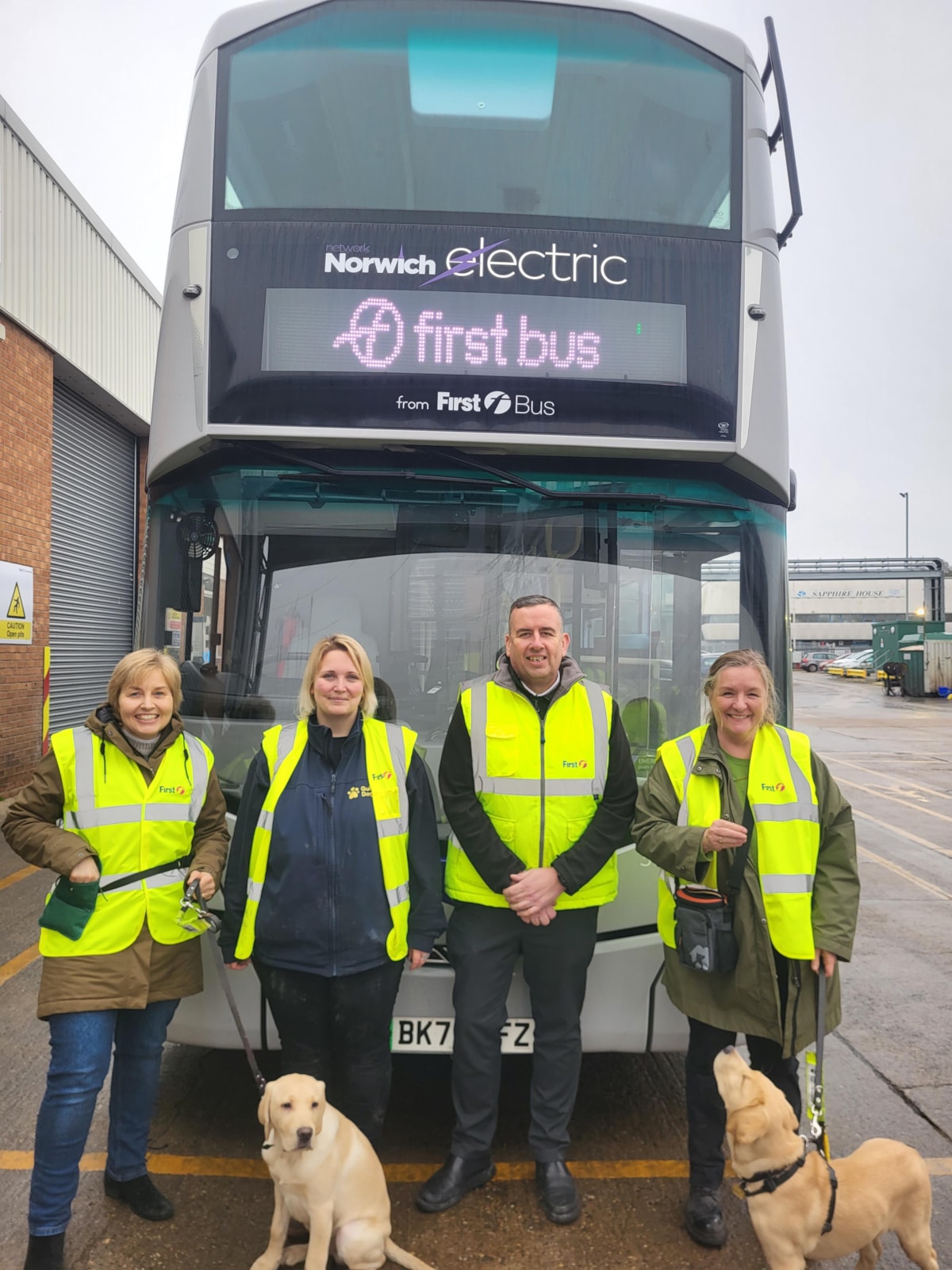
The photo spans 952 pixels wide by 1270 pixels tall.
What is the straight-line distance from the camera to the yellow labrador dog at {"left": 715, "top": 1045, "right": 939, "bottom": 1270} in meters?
2.43

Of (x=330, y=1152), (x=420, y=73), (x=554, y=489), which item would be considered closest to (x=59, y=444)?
(x=420, y=73)

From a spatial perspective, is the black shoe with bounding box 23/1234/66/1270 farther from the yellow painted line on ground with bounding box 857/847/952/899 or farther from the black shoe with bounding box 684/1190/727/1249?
the yellow painted line on ground with bounding box 857/847/952/899

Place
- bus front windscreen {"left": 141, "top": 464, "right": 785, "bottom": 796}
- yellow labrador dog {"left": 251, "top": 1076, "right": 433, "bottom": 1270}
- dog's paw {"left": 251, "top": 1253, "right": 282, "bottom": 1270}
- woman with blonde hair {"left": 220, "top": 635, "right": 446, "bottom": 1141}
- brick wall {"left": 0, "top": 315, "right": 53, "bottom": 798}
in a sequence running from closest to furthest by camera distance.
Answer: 1. yellow labrador dog {"left": 251, "top": 1076, "right": 433, "bottom": 1270}
2. dog's paw {"left": 251, "top": 1253, "right": 282, "bottom": 1270}
3. woman with blonde hair {"left": 220, "top": 635, "right": 446, "bottom": 1141}
4. bus front windscreen {"left": 141, "top": 464, "right": 785, "bottom": 796}
5. brick wall {"left": 0, "top": 315, "right": 53, "bottom": 798}

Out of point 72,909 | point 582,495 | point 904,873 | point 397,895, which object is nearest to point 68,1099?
point 72,909

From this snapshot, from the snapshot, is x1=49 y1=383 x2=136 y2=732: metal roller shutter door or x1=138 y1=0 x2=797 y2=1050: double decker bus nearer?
x1=138 y1=0 x2=797 y2=1050: double decker bus

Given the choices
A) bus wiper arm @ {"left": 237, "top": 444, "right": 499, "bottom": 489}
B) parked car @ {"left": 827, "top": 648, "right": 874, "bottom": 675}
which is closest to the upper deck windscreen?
bus wiper arm @ {"left": 237, "top": 444, "right": 499, "bottom": 489}

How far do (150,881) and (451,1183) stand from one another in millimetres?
1415

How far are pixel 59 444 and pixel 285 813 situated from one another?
441 inches

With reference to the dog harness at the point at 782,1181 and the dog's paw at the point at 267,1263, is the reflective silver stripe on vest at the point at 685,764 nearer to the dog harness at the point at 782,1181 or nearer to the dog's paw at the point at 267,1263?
the dog harness at the point at 782,1181

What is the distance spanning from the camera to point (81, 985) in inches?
104

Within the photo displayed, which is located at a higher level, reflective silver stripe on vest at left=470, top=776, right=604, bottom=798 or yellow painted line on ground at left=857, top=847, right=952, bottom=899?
reflective silver stripe on vest at left=470, top=776, right=604, bottom=798

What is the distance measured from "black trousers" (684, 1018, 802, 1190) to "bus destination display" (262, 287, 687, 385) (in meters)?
2.33

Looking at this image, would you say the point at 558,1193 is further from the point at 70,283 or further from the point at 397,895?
the point at 70,283

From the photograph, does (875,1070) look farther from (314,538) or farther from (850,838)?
(314,538)
